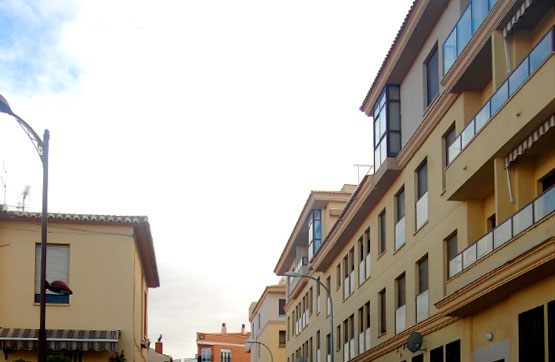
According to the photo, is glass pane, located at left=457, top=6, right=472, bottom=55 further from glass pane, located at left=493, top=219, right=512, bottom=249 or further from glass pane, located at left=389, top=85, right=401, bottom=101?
glass pane, located at left=389, top=85, right=401, bottom=101

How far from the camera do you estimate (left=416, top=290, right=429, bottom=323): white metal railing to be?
26.9 metres

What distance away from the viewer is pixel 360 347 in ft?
121

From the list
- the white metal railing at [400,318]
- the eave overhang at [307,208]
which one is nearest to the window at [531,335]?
the white metal railing at [400,318]

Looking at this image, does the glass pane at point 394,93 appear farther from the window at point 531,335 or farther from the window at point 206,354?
the window at point 206,354

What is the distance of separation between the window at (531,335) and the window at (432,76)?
31.2 feet

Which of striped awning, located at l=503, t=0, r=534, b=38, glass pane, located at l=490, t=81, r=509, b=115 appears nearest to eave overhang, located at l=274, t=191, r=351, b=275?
glass pane, located at l=490, t=81, r=509, b=115

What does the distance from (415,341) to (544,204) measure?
399 inches

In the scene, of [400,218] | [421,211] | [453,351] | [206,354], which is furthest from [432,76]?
[206,354]

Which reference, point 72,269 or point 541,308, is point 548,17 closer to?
point 541,308

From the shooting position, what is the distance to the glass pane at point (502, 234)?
61.8ft

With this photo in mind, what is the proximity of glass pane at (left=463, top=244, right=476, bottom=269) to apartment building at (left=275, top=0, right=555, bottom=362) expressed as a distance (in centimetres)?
8

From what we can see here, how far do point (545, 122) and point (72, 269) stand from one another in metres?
15.4

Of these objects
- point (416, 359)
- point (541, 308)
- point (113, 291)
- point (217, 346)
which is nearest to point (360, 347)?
point (416, 359)

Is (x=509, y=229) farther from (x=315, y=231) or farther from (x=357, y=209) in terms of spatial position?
(x=315, y=231)
